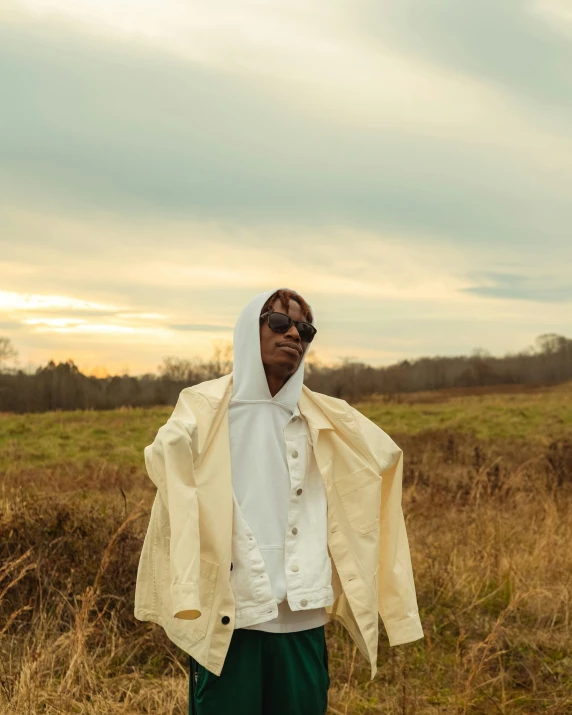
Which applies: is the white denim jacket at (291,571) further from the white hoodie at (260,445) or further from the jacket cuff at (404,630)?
the jacket cuff at (404,630)

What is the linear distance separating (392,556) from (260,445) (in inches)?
32.2

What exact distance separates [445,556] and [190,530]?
169 inches

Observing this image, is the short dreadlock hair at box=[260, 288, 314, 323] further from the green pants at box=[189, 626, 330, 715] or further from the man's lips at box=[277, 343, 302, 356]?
the green pants at box=[189, 626, 330, 715]

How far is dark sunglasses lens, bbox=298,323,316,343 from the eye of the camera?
3.09 m

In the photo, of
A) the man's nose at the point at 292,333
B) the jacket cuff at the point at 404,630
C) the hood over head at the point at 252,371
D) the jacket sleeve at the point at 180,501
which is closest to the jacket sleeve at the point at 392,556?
the jacket cuff at the point at 404,630

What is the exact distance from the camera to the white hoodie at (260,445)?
279cm

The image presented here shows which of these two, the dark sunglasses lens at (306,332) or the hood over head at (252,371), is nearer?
the hood over head at (252,371)

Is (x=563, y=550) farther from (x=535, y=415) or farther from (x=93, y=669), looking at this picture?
(x=535, y=415)

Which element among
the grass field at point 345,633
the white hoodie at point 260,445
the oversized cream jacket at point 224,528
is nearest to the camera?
the oversized cream jacket at point 224,528

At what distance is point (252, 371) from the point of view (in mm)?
2975

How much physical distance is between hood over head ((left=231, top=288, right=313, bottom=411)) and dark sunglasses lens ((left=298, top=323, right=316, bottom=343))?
118 mm

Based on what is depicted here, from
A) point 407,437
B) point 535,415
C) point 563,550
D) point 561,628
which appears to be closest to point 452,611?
point 561,628

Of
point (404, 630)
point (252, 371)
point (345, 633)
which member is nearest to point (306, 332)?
point (252, 371)

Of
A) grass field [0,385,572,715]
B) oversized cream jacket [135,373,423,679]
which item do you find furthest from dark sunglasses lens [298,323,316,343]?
grass field [0,385,572,715]
